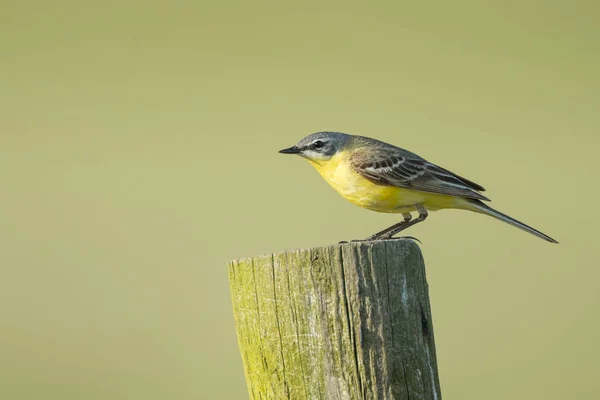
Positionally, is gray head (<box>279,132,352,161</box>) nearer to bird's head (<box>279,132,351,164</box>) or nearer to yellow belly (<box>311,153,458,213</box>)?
bird's head (<box>279,132,351,164</box>)

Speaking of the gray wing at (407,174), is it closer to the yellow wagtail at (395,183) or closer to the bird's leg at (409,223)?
the yellow wagtail at (395,183)

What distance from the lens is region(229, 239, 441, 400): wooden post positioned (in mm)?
3787

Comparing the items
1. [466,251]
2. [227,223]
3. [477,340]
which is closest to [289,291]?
[477,340]

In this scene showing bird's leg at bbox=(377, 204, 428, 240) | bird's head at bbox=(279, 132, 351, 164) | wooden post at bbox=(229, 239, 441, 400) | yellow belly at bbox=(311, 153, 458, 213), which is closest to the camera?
wooden post at bbox=(229, 239, 441, 400)

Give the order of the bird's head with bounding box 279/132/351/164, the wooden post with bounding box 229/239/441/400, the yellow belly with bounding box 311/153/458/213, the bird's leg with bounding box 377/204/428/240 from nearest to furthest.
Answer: the wooden post with bounding box 229/239/441/400
the yellow belly with bounding box 311/153/458/213
the bird's leg with bounding box 377/204/428/240
the bird's head with bounding box 279/132/351/164

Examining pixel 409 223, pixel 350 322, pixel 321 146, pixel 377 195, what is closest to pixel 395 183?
pixel 377 195

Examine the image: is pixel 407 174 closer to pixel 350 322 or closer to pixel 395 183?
pixel 395 183

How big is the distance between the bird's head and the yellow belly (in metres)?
0.22

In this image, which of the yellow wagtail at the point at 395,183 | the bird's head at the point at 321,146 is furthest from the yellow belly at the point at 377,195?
the bird's head at the point at 321,146

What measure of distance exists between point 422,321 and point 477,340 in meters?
7.41

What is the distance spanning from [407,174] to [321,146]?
964 mm

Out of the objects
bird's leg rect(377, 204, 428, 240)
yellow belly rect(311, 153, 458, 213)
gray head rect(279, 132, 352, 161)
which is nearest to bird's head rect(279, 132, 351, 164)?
gray head rect(279, 132, 352, 161)

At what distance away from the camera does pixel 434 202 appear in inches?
286

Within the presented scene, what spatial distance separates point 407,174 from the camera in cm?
713
